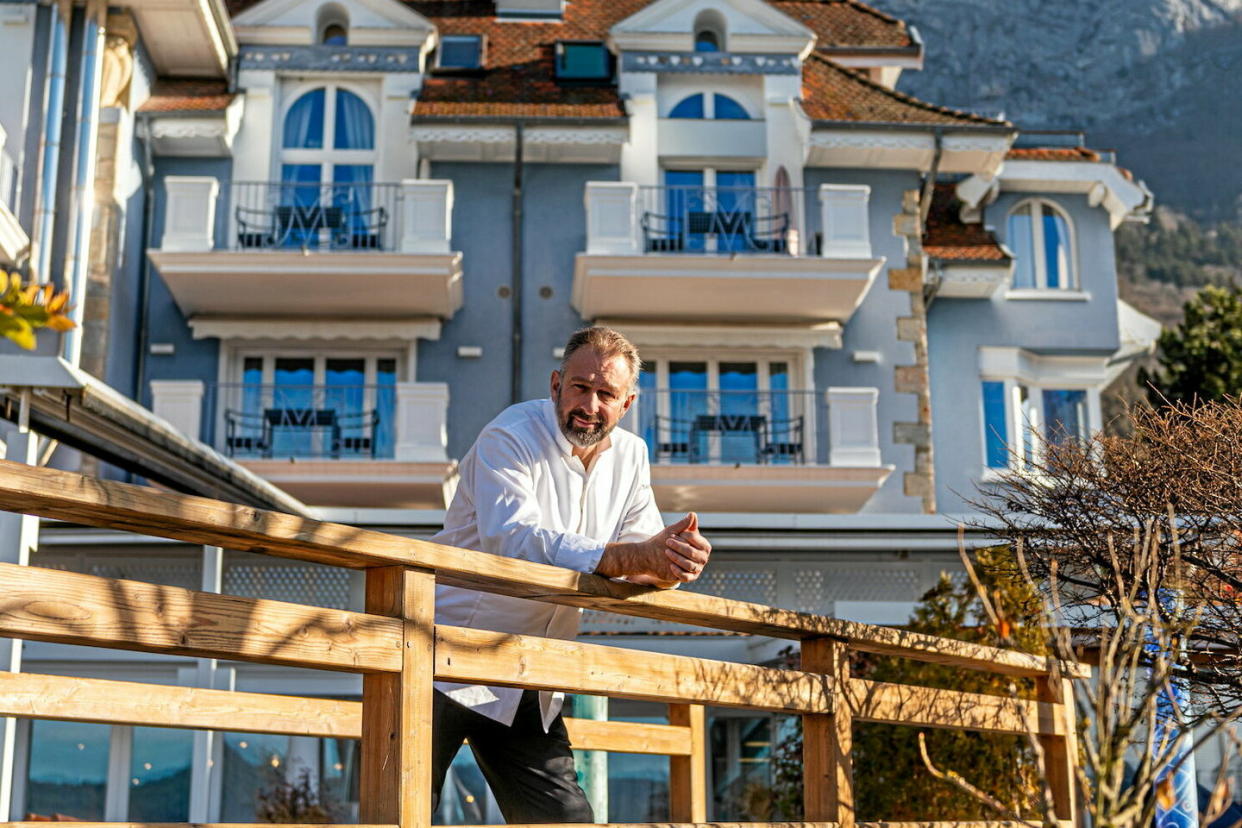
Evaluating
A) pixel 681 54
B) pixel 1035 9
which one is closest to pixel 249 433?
pixel 681 54

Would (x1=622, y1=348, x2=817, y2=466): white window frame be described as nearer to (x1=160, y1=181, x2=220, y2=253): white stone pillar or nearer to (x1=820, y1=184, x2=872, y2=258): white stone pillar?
(x1=820, y1=184, x2=872, y2=258): white stone pillar

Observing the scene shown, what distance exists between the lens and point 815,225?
1872 cm

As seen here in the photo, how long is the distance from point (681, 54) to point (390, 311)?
4921 millimetres

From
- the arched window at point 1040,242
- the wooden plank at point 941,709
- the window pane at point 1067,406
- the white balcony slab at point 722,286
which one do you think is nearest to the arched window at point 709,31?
the white balcony slab at point 722,286

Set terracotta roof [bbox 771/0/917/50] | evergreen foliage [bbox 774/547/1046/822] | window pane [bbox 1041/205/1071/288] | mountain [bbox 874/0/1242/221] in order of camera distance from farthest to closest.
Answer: mountain [bbox 874/0/1242/221] → terracotta roof [bbox 771/0/917/50] → window pane [bbox 1041/205/1071/288] → evergreen foliage [bbox 774/547/1046/822]

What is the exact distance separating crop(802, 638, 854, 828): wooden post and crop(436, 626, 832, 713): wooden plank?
0.22 feet

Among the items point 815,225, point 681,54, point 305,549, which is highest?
point 681,54

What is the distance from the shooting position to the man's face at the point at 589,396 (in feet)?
14.1

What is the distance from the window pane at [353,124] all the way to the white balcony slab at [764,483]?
5.43m

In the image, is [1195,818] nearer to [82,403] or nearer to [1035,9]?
[82,403]

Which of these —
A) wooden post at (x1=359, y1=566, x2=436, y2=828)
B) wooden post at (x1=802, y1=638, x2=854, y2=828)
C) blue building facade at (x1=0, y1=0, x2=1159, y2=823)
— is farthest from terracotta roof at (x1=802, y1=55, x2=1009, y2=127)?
wooden post at (x1=359, y1=566, x2=436, y2=828)

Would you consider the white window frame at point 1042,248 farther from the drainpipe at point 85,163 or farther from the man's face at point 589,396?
the man's face at point 589,396

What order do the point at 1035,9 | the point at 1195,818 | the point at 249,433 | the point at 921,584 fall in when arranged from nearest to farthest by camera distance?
1. the point at 1195,818
2. the point at 921,584
3. the point at 249,433
4. the point at 1035,9

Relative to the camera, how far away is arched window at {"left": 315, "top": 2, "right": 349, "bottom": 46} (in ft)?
62.9
